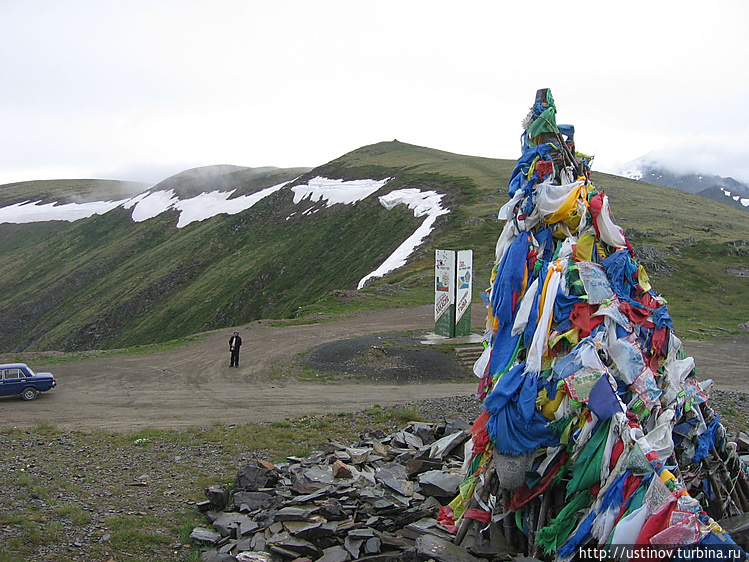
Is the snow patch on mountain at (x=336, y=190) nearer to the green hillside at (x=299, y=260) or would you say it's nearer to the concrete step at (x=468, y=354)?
the green hillside at (x=299, y=260)

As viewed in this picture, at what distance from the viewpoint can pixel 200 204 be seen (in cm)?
11038

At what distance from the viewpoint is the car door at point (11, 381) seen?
2014cm

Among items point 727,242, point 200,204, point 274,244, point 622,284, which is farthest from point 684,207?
point 200,204

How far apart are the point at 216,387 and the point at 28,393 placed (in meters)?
6.19

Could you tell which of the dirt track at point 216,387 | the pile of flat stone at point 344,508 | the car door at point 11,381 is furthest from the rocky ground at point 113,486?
the car door at point 11,381

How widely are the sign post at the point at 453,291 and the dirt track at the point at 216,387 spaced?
2636 mm

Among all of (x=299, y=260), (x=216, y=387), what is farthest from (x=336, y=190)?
→ (x=216, y=387)

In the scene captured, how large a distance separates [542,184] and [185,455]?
31.5ft

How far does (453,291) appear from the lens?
28.4 metres

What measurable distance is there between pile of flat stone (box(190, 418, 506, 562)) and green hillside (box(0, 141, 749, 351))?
27.3m

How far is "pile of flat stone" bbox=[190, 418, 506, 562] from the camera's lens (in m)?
7.70

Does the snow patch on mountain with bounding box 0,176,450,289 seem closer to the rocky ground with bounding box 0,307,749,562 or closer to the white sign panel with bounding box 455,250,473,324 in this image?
the white sign panel with bounding box 455,250,473,324

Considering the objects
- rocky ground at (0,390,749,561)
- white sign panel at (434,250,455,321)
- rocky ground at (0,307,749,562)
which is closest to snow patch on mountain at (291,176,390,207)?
rocky ground at (0,307,749,562)

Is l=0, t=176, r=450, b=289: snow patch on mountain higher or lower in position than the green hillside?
higher
